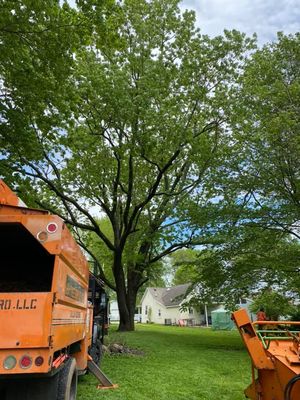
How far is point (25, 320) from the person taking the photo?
3729 mm

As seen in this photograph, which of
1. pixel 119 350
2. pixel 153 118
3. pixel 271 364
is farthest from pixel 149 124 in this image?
pixel 271 364

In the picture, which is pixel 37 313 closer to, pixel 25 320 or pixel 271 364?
pixel 25 320

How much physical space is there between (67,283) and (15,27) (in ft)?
22.4

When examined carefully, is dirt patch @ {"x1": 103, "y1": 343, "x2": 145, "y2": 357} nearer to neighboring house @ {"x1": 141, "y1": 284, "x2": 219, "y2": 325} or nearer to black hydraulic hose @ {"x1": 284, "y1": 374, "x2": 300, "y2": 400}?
black hydraulic hose @ {"x1": 284, "y1": 374, "x2": 300, "y2": 400}

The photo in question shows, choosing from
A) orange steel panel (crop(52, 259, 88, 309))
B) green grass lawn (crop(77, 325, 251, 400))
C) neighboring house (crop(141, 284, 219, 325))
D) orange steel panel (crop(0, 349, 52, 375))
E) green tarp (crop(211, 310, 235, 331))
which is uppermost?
neighboring house (crop(141, 284, 219, 325))

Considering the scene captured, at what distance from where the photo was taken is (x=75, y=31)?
9.33 m

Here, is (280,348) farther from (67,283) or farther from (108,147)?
(108,147)

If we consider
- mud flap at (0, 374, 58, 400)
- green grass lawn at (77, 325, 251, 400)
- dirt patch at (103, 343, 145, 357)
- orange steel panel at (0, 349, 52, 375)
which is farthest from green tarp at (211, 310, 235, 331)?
orange steel panel at (0, 349, 52, 375)

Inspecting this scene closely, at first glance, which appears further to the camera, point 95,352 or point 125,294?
point 125,294

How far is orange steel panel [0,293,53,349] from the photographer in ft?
12.0

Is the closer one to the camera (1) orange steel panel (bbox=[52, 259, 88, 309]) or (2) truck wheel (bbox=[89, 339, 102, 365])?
(1) orange steel panel (bbox=[52, 259, 88, 309])

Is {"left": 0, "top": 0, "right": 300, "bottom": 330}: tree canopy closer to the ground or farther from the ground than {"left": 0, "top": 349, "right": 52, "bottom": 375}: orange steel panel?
farther from the ground

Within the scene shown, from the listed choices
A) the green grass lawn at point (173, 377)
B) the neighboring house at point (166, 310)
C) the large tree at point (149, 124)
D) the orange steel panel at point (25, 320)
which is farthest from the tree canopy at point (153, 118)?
the neighboring house at point (166, 310)

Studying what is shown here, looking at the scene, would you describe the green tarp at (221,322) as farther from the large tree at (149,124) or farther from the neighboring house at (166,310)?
the large tree at (149,124)
